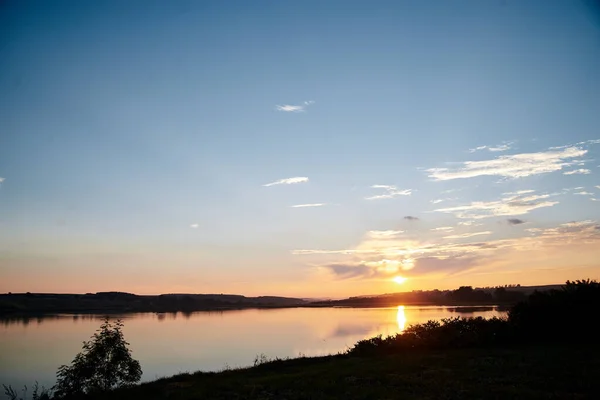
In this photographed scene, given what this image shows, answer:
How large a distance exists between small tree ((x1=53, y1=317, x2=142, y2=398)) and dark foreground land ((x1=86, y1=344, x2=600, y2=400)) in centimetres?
216

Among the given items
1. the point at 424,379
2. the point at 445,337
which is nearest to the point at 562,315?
the point at 445,337

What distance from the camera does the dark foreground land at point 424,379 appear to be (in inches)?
574

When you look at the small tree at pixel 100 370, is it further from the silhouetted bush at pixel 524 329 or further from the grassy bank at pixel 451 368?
the silhouetted bush at pixel 524 329

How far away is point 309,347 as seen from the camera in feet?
153

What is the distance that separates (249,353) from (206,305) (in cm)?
13845

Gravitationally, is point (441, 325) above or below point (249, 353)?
above

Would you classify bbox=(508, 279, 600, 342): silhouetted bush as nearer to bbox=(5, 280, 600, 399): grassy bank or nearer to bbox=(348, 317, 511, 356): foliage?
bbox=(5, 280, 600, 399): grassy bank

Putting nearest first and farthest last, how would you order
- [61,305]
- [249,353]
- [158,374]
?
[158,374], [249,353], [61,305]

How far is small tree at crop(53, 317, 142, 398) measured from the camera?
2123 cm

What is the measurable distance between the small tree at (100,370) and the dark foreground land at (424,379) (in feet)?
7.09

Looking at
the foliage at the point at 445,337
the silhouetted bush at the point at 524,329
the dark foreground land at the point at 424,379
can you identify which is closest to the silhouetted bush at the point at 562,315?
the silhouetted bush at the point at 524,329

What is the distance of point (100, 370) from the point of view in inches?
854

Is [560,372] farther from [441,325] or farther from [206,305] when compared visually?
[206,305]

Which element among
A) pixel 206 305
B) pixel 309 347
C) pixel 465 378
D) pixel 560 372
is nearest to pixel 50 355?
pixel 309 347
